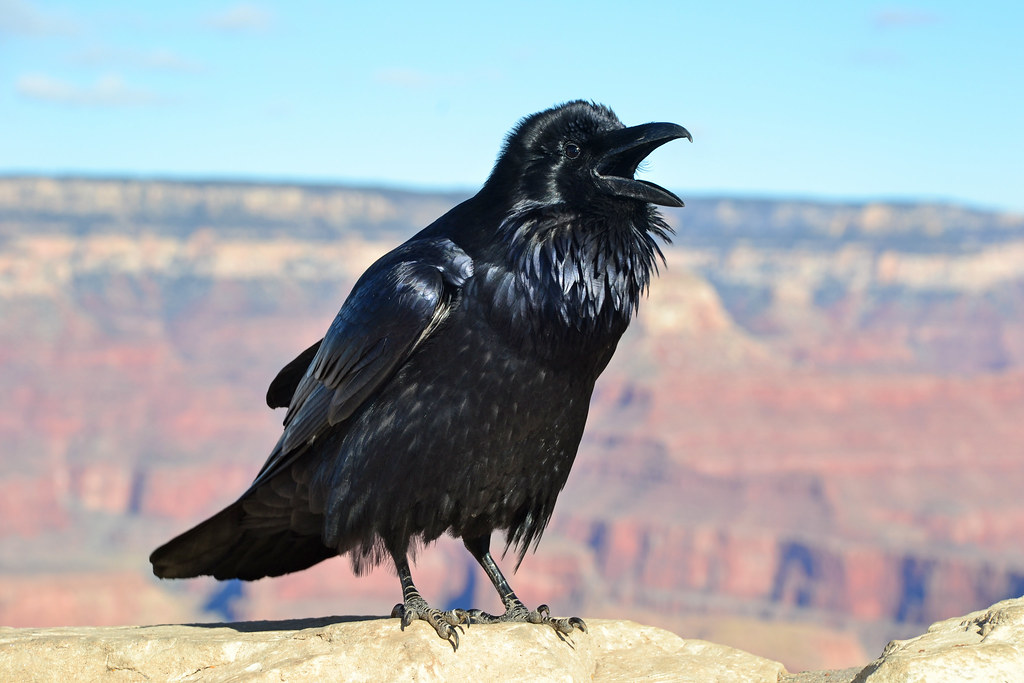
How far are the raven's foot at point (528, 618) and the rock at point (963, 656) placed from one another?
1206 mm

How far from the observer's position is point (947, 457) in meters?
103

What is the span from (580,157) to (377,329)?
1.02 metres

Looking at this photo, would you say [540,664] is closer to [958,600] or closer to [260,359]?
[958,600]

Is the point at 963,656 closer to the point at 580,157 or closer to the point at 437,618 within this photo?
the point at 437,618

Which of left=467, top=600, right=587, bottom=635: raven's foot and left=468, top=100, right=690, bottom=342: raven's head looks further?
left=467, top=600, right=587, bottom=635: raven's foot

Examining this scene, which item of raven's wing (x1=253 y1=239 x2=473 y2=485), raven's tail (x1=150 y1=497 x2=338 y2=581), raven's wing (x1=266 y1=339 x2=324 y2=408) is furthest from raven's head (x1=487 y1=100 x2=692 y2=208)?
raven's tail (x1=150 y1=497 x2=338 y2=581)

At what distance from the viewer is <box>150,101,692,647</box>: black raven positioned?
14.5 ft

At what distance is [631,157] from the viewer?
14.8 feet

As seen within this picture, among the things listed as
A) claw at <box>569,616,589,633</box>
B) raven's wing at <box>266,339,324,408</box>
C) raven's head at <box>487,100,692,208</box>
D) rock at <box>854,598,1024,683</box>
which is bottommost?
claw at <box>569,616,589,633</box>

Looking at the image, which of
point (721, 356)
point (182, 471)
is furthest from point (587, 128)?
point (721, 356)

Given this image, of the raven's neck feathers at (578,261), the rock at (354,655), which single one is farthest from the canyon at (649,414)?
the raven's neck feathers at (578,261)

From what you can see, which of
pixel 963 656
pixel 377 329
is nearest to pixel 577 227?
pixel 377 329

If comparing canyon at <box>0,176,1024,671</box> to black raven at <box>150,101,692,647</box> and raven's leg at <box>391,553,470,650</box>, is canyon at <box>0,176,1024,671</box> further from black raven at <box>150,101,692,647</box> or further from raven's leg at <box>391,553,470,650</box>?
black raven at <box>150,101,692,647</box>

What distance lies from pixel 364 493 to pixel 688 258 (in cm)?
15094
